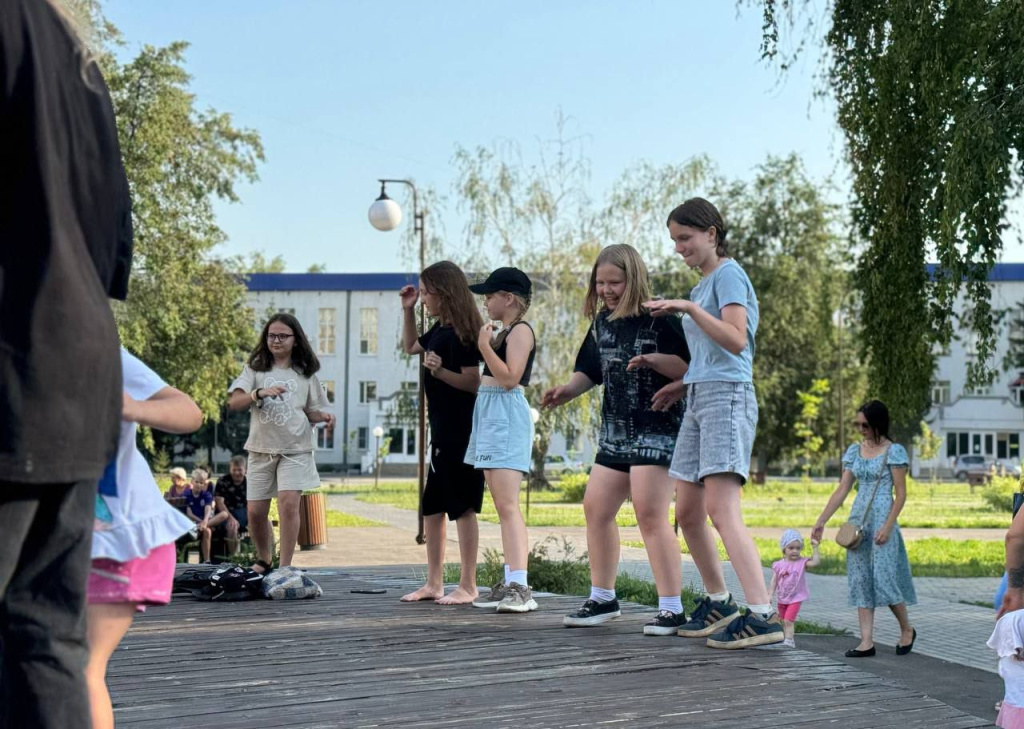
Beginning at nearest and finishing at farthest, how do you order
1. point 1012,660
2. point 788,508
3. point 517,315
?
1. point 1012,660
2. point 517,315
3. point 788,508

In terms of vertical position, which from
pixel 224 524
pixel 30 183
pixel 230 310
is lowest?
pixel 224 524

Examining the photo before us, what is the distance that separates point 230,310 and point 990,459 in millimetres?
48168

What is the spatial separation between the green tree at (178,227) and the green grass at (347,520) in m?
9.16

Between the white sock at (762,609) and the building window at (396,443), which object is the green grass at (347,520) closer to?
the white sock at (762,609)

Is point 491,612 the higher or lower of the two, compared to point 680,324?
lower

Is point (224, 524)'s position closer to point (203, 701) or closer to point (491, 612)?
point (491, 612)

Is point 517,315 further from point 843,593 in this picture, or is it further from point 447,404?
point 843,593

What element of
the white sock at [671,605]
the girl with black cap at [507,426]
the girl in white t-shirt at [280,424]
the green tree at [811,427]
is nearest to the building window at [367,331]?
the green tree at [811,427]

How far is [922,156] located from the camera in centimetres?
1135

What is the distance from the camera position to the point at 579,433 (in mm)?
36688

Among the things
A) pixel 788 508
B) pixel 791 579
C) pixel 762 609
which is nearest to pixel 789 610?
pixel 791 579

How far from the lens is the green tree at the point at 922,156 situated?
9.69 metres

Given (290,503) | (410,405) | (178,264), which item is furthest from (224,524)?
(410,405)

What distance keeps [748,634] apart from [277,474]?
3533mm
